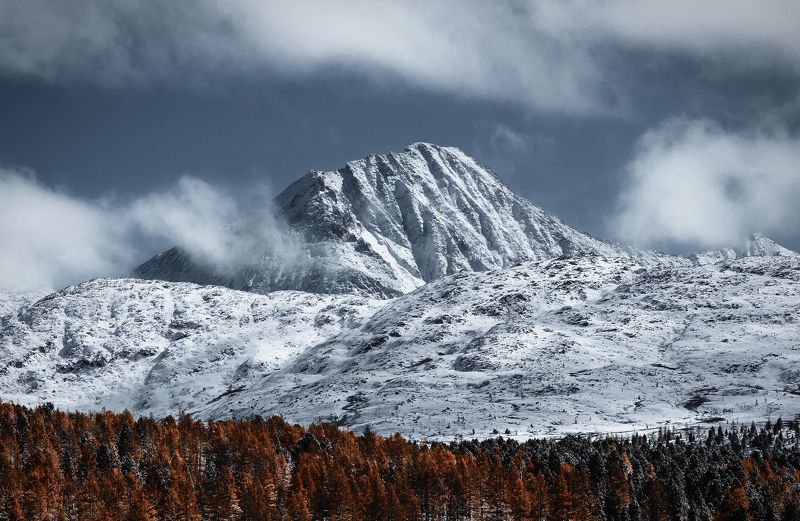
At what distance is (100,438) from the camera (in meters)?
177

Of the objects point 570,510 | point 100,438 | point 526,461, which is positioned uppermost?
point 100,438

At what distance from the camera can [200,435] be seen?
7224 inches

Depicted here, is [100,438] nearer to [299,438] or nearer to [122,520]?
[299,438]

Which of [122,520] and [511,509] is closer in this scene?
[122,520]

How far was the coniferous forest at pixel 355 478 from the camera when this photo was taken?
117 m

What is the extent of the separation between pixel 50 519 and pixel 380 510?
49.1 m

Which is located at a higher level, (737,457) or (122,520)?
(737,457)

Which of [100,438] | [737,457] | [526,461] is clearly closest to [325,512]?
[526,461]

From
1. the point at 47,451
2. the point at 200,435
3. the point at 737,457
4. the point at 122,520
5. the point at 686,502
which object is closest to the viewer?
the point at 122,520

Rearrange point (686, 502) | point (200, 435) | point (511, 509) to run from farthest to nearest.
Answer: point (200, 435)
point (686, 502)
point (511, 509)

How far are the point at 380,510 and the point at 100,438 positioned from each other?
8832 cm

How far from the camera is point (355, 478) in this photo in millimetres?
136625

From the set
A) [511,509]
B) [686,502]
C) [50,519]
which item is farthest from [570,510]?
[50,519]

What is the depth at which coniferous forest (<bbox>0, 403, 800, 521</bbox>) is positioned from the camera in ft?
385
